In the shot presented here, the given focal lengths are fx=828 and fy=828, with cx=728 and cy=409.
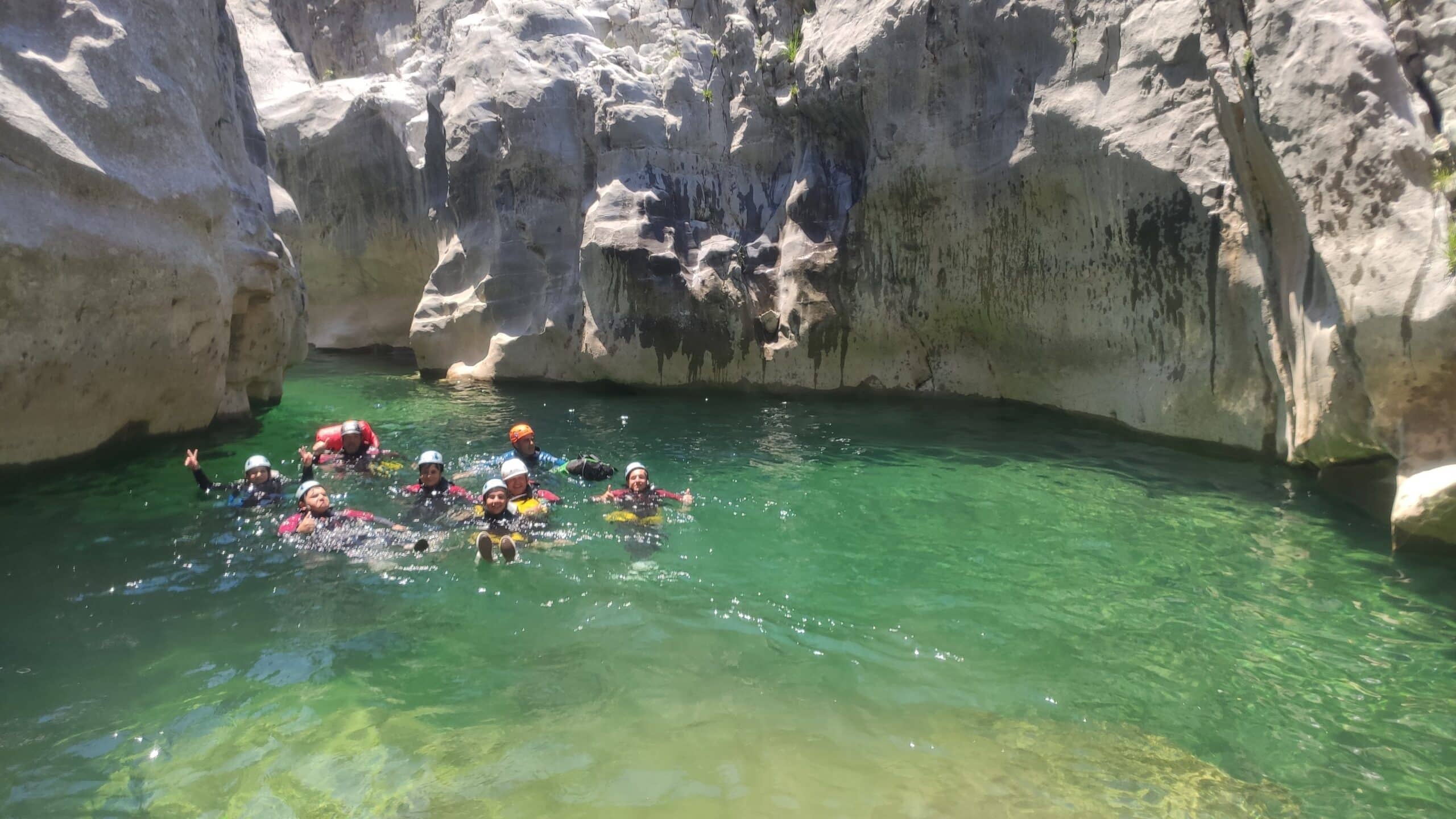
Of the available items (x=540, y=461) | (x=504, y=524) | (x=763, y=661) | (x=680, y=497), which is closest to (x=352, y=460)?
(x=540, y=461)

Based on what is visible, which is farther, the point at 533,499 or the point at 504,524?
the point at 533,499

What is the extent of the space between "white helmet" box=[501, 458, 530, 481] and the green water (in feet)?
1.92

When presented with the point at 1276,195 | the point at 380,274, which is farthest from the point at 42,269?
the point at 380,274

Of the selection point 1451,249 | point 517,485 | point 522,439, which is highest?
point 1451,249

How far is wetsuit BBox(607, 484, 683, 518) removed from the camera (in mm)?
8211

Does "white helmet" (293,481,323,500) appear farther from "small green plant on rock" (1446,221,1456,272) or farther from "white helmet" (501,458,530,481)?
"small green plant on rock" (1446,221,1456,272)

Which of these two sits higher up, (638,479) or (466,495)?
(638,479)

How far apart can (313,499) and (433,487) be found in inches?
47.5

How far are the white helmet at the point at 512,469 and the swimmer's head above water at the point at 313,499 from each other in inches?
65.2

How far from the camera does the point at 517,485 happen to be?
28.0 feet

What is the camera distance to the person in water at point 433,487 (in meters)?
8.69

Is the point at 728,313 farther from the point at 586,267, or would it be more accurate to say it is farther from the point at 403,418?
the point at 403,418

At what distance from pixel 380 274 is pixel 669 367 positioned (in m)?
11.6

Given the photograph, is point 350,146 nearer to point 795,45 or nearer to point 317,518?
point 795,45
